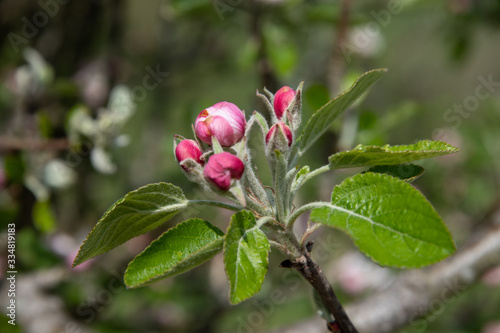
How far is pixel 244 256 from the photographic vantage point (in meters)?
0.48

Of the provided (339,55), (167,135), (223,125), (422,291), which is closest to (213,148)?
(223,125)

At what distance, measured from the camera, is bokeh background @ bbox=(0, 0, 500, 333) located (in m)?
1.31

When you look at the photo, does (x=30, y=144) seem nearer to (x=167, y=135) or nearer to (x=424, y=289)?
(x=167, y=135)

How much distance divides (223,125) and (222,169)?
0.07m

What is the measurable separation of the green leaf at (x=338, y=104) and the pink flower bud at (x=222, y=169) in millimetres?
109

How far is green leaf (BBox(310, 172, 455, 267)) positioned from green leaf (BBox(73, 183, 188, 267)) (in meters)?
0.17

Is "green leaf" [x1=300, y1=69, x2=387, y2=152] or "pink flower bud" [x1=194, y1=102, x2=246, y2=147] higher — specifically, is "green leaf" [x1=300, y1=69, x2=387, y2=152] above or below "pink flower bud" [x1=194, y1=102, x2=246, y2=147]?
below

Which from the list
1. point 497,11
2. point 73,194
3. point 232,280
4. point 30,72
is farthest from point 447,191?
point 232,280

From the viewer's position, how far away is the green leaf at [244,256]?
0.46 m

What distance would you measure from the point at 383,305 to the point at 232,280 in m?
0.72

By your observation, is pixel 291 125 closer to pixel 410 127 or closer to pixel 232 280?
pixel 232 280

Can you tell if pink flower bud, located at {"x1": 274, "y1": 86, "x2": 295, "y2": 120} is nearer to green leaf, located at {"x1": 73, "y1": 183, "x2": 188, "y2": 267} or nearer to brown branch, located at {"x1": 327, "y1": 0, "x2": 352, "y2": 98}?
green leaf, located at {"x1": 73, "y1": 183, "x2": 188, "y2": 267}

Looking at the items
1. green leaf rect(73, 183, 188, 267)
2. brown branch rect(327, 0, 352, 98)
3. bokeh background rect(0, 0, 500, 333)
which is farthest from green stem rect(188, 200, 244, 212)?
brown branch rect(327, 0, 352, 98)

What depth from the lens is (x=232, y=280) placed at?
0.46 metres
